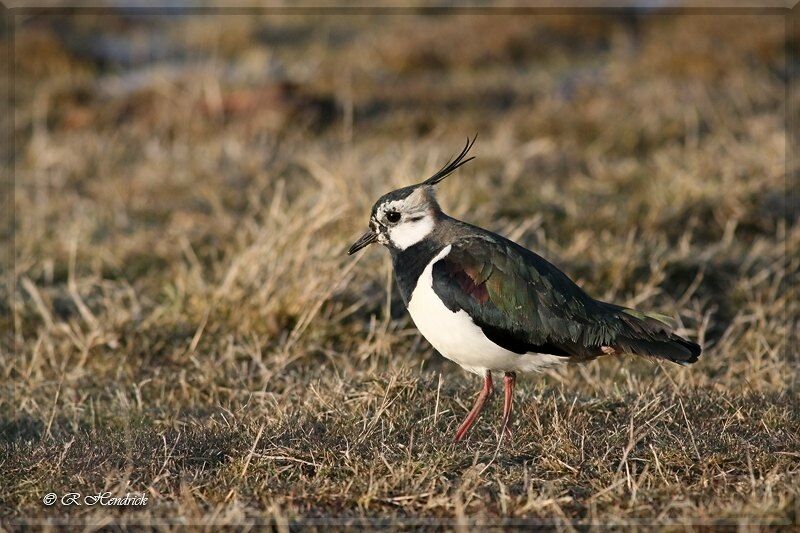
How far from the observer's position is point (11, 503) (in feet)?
11.1

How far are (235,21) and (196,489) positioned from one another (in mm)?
10876

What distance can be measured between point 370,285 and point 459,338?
1.70 metres

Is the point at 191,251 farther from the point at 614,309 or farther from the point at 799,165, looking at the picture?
the point at 799,165

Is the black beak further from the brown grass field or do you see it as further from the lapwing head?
the brown grass field

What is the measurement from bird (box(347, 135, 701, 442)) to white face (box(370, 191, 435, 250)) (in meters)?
0.09

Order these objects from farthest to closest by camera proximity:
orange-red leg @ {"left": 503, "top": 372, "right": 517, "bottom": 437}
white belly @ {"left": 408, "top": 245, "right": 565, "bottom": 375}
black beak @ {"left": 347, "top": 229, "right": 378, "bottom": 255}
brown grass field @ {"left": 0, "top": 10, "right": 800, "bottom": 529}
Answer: black beak @ {"left": 347, "top": 229, "right": 378, "bottom": 255} → orange-red leg @ {"left": 503, "top": 372, "right": 517, "bottom": 437} → white belly @ {"left": 408, "top": 245, "right": 565, "bottom": 375} → brown grass field @ {"left": 0, "top": 10, "right": 800, "bottom": 529}

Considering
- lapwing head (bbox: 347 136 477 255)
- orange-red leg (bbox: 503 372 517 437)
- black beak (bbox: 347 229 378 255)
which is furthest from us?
black beak (bbox: 347 229 378 255)

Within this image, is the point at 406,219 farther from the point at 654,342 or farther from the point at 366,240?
the point at 654,342

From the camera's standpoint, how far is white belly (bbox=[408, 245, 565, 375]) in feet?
12.2

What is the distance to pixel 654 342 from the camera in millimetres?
3826

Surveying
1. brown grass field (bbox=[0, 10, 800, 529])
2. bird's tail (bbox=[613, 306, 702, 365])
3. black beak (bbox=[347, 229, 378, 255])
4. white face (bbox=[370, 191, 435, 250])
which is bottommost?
brown grass field (bbox=[0, 10, 800, 529])

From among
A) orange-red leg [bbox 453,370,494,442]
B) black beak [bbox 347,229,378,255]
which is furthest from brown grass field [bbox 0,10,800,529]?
black beak [bbox 347,229,378,255]

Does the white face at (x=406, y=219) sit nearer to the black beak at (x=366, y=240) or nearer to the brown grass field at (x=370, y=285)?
the black beak at (x=366, y=240)

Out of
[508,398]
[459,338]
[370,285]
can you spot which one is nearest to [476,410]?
[508,398]
